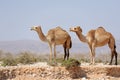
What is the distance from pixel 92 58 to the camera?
19578 millimetres

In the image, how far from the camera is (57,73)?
17.6 m

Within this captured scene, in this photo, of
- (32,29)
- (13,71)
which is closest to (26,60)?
(32,29)

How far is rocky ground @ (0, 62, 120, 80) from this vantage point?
17.2 meters

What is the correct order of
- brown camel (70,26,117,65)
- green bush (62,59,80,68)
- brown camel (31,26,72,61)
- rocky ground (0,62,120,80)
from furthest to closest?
brown camel (70,26,117,65) → brown camel (31,26,72,61) → green bush (62,59,80,68) → rocky ground (0,62,120,80)

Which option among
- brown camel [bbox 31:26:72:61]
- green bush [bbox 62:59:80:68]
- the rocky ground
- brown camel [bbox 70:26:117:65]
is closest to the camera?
the rocky ground

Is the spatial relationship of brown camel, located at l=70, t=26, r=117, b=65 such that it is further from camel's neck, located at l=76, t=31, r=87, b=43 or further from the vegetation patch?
the vegetation patch

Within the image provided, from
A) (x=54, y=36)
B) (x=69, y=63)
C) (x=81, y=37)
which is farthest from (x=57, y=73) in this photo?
(x=81, y=37)

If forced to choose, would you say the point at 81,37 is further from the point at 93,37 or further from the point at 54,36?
the point at 54,36

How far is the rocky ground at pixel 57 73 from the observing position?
17188 mm

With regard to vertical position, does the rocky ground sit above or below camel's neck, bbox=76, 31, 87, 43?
below

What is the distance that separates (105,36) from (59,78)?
3776 millimetres

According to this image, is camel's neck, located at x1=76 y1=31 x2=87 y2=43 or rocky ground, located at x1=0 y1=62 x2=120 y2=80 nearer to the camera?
rocky ground, located at x1=0 y1=62 x2=120 y2=80

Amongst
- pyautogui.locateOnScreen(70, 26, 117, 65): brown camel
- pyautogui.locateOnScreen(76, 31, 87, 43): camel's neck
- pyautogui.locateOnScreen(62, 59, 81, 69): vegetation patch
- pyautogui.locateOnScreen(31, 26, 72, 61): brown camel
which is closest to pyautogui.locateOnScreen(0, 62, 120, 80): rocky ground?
pyautogui.locateOnScreen(62, 59, 81, 69): vegetation patch

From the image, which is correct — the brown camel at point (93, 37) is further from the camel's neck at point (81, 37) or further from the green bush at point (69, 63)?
the green bush at point (69, 63)
